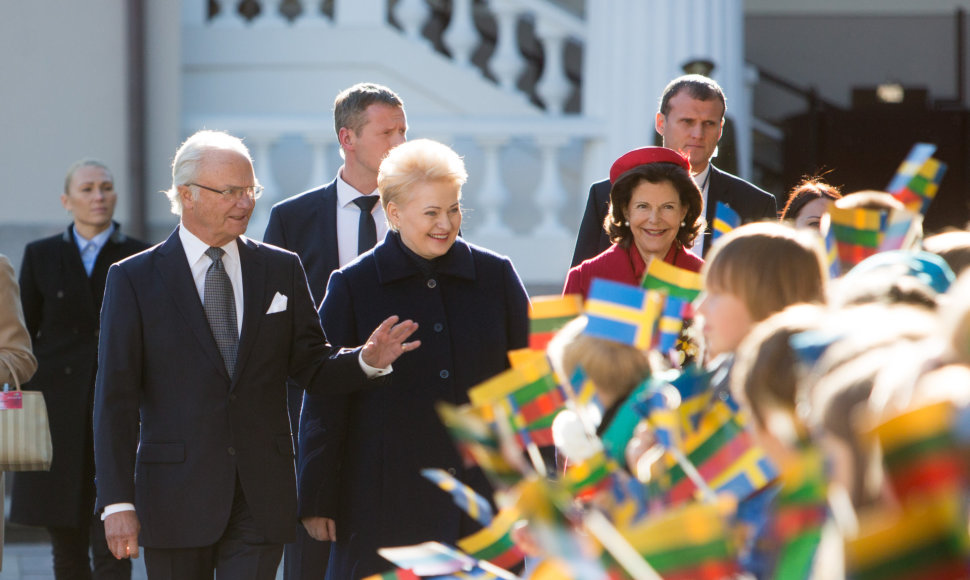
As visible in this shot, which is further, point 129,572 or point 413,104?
point 413,104

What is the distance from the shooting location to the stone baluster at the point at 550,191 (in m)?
7.96

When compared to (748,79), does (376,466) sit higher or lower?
lower

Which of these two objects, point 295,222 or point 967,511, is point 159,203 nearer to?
point 295,222

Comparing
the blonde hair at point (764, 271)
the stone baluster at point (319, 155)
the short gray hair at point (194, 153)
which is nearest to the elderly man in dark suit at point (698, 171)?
the short gray hair at point (194, 153)

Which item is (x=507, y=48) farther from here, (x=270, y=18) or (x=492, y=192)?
(x=270, y=18)

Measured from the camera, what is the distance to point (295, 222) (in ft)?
15.5

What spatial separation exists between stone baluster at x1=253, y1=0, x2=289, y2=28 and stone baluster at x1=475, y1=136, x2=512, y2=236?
1293mm

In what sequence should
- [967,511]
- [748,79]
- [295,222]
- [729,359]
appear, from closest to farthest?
[967,511]
[729,359]
[295,222]
[748,79]

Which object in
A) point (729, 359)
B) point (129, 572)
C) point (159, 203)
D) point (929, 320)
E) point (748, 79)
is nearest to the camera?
point (929, 320)

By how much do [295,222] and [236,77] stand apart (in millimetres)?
3760

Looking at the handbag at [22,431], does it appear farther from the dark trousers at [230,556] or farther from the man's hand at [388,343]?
the man's hand at [388,343]

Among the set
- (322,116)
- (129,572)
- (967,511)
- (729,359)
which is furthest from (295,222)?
(967,511)

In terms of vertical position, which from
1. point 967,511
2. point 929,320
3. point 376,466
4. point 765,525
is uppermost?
point 929,320

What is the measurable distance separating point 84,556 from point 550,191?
126 inches
